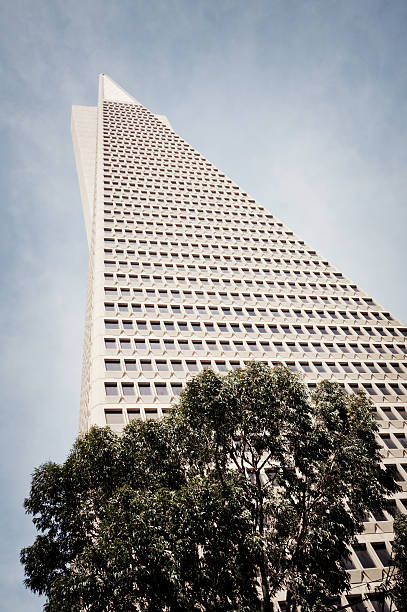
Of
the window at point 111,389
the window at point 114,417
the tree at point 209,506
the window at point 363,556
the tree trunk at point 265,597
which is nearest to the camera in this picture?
the tree at point 209,506

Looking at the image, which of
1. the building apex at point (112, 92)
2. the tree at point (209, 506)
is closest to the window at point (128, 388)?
the tree at point (209, 506)

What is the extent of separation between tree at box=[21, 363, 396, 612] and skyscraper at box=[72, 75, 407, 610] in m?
12.5

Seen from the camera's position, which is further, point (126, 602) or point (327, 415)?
point (327, 415)

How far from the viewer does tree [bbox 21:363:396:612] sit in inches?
565

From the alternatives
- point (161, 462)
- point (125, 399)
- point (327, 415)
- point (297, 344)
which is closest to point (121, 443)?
→ point (161, 462)

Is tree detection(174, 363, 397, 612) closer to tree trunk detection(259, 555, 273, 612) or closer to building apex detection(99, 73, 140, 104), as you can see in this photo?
tree trunk detection(259, 555, 273, 612)

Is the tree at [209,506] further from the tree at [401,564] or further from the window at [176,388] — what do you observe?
the window at [176,388]

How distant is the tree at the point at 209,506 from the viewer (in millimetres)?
14344

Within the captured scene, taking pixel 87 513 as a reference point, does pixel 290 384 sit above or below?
above

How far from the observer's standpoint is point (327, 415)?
1973 centimetres

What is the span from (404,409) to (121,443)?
2926 centimetres

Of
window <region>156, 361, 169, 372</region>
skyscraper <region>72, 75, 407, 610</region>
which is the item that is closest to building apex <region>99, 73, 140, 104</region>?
skyscraper <region>72, 75, 407, 610</region>

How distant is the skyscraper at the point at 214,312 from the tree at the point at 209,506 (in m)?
12.5

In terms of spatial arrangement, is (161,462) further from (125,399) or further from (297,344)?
(297,344)
